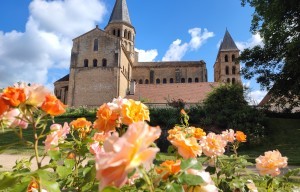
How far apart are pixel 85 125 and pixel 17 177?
1.19 m

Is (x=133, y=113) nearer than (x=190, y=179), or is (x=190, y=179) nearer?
(x=190, y=179)

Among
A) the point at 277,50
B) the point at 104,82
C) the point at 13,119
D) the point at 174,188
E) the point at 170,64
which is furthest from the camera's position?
the point at 170,64

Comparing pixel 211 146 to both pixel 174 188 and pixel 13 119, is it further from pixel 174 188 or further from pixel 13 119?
pixel 13 119

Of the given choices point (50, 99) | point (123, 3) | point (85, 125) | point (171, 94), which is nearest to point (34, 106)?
point (50, 99)

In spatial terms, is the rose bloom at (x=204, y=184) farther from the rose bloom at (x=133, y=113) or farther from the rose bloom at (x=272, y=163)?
the rose bloom at (x=272, y=163)

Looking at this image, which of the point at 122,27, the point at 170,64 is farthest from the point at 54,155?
the point at 170,64

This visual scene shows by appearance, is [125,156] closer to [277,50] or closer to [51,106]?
[51,106]

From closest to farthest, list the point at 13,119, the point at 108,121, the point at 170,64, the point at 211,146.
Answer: the point at 13,119, the point at 108,121, the point at 211,146, the point at 170,64

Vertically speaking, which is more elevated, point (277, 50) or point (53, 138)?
point (277, 50)

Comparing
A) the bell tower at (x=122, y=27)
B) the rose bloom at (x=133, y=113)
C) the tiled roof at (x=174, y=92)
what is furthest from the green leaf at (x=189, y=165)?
the bell tower at (x=122, y=27)

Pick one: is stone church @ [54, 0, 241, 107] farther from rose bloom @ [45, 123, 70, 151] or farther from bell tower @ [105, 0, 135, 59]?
rose bloom @ [45, 123, 70, 151]

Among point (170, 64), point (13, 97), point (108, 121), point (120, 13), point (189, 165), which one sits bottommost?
point (189, 165)

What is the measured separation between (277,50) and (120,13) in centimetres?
3910

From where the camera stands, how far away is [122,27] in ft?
177
